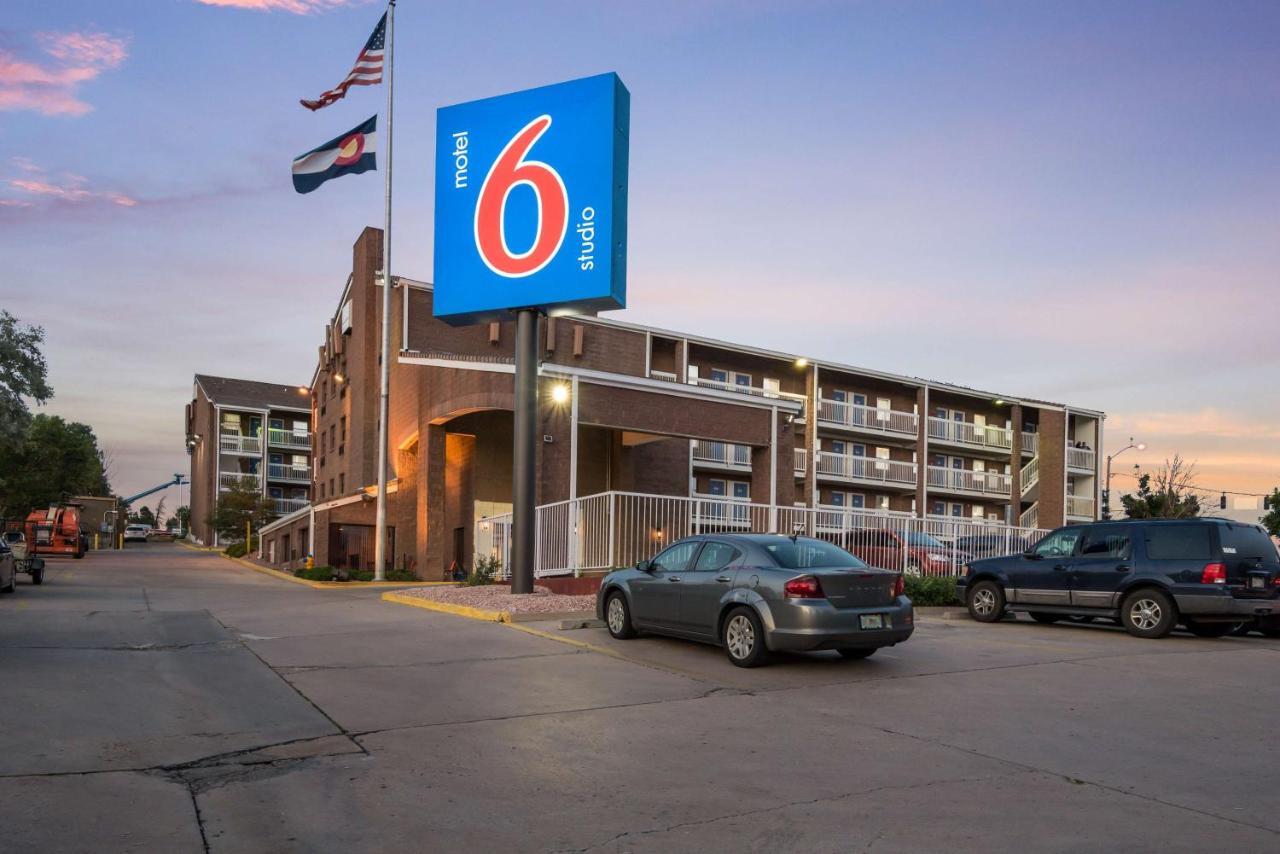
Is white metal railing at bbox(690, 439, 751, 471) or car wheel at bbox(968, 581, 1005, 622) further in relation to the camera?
white metal railing at bbox(690, 439, 751, 471)

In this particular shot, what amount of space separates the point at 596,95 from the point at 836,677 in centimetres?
1091

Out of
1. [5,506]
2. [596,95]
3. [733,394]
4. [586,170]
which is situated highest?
[596,95]

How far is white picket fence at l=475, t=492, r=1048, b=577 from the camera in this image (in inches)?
744

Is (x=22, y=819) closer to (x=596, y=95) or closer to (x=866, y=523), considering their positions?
(x=596, y=95)

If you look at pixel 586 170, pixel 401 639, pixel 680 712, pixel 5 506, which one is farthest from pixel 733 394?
pixel 5 506

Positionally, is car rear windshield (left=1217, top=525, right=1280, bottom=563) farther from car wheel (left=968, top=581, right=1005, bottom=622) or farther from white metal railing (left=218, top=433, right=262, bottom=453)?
white metal railing (left=218, top=433, right=262, bottom=453)

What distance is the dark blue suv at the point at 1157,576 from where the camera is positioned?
1395 centimetres

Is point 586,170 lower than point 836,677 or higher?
higher

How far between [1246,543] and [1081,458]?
45665 millimetres

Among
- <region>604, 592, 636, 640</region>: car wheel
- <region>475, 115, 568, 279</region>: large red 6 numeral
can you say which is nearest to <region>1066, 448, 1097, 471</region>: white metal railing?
<region>475, 115, 568, 279</region>: large red 6 numeral

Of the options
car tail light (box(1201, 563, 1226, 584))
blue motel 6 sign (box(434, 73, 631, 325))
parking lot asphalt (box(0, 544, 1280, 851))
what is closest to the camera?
parking lot asphalt (box(0, 544, 1280, 851))

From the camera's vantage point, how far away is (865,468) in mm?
49531

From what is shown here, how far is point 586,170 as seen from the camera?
17125 mm

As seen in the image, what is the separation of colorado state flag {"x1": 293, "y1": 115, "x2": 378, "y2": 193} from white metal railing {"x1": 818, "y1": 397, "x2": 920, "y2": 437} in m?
25.6
